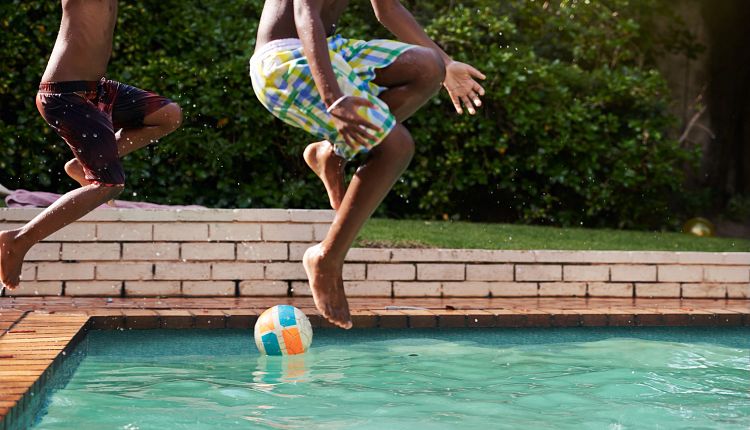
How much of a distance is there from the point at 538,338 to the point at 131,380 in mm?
2684

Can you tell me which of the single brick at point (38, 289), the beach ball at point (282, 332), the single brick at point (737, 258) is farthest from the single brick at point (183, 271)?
the single brick at point (737, 258)

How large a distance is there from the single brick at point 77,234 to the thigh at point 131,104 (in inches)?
113

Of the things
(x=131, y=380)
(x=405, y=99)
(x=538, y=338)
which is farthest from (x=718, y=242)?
(x=405, y=99)

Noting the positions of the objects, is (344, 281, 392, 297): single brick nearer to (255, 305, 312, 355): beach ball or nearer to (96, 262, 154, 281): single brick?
(96, 262, 154, 281): single brick

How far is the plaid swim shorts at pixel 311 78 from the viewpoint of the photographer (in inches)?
139

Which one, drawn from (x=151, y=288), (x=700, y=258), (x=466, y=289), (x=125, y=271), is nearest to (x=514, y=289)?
(x=466, y=289)

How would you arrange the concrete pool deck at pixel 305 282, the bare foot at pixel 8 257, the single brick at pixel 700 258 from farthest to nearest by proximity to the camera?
the single brick at pixel 700 258 → the concrete pool deck at pixel 305 282 → the bare foot at pixel 8 257

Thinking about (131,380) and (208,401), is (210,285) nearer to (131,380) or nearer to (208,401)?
(131,380)

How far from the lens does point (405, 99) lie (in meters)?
3.59

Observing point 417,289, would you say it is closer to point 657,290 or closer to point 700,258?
point 657,290

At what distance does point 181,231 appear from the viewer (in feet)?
25.0

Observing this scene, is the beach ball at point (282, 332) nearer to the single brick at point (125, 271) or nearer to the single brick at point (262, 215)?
the single brick at point (262, 215)

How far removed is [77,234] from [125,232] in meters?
0.33

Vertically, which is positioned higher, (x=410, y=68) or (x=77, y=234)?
(x=410, y=68)
